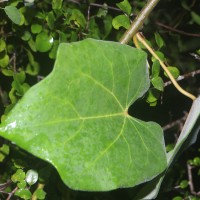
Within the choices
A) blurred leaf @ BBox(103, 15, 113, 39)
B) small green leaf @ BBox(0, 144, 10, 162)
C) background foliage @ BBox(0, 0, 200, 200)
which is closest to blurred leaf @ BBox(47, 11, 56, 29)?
background foliage @ BBox(0, 0, 200, 200)

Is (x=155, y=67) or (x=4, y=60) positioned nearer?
(x=155, y=67)

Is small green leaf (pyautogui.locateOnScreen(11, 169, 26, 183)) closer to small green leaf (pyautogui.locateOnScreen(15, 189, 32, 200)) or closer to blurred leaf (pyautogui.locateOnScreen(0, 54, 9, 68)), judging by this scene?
A: small green leaf (pyautogui.locateOnScreen(15, 189, 32, 200))

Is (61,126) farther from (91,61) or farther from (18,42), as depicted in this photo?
(18,42)

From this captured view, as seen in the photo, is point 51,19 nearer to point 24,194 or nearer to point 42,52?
point 42,52

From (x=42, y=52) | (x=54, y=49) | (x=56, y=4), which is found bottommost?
(x=42, y=52)

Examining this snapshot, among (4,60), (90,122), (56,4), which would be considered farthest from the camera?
(4,60)

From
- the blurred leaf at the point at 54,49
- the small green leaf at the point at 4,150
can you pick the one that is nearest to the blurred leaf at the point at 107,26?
the blurred leaf at the point at 54,49

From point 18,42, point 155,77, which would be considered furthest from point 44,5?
point 155,77

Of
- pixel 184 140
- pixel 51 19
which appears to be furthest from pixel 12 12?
pixel 184 140
